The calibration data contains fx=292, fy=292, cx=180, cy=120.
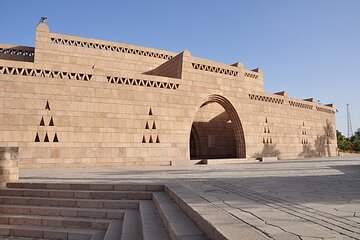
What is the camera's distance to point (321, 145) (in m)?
29.4

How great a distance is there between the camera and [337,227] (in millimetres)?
3078

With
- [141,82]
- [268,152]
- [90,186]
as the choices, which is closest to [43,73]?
[141,82]

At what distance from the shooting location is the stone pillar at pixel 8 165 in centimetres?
810

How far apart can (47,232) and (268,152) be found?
19194 mm

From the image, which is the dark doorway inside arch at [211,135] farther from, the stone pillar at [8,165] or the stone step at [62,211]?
the stone step at [62,211]

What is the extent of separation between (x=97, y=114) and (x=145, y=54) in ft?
29.7

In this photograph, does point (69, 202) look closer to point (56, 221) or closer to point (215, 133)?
point (56, 221)

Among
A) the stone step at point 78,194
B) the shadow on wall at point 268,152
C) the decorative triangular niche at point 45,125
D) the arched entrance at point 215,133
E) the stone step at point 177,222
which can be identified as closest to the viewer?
the stone step at point 177,222

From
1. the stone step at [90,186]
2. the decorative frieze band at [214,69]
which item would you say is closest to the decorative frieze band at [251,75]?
the decorative frieze band at [214,69]

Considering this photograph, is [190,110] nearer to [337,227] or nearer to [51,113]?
[51,113]

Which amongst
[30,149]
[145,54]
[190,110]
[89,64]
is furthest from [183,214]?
→ [145,54]

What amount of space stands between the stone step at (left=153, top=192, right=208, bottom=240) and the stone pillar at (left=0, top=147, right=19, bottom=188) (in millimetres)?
4832

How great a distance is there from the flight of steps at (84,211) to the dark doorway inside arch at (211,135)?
15.3m

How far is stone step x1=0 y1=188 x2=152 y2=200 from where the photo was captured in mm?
6816
